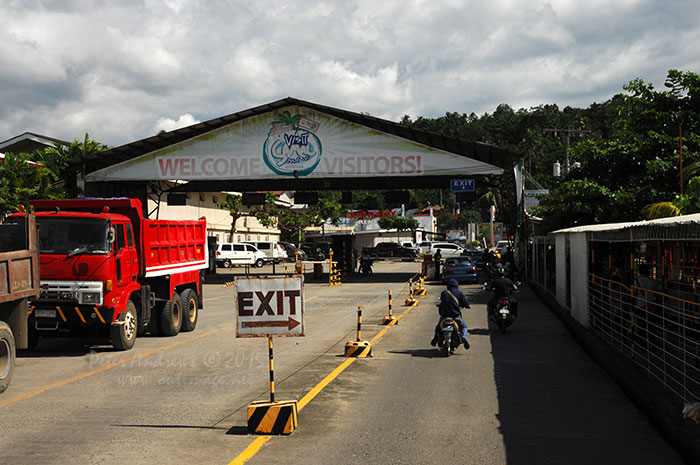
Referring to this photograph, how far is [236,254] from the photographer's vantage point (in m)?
61.4

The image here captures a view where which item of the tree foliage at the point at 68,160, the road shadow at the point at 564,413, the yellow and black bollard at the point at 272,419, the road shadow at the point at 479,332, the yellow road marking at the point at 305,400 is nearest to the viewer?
the yellow road marking at the point at 305,400

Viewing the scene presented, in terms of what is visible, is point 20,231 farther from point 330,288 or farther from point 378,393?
point 330,288

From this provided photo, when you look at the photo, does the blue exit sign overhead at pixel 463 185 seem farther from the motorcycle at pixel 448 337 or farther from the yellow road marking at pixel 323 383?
the yellow road marking at pixel 323 383

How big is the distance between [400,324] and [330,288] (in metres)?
16.7

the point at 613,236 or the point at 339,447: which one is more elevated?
the point at 613,236

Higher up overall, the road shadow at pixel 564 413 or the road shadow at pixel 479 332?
the road shadow at pixel 564 413

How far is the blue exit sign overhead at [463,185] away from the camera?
124 ft

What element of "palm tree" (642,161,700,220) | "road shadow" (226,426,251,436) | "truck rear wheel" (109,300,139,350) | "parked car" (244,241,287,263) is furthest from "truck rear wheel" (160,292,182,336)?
"parked car" (244,241,287,263)

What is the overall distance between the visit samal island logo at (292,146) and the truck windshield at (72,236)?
81.8 feet

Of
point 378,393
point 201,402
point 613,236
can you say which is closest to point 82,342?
point 201,402

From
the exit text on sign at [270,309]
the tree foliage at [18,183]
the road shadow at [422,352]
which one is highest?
the tree foliage at [18,183]

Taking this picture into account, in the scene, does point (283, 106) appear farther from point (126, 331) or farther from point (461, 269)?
point (126, 331)

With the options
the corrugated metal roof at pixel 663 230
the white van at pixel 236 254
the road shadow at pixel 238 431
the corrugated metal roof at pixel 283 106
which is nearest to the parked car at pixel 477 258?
the corrugated metal roof at pixel 283 106

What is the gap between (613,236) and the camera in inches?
512
